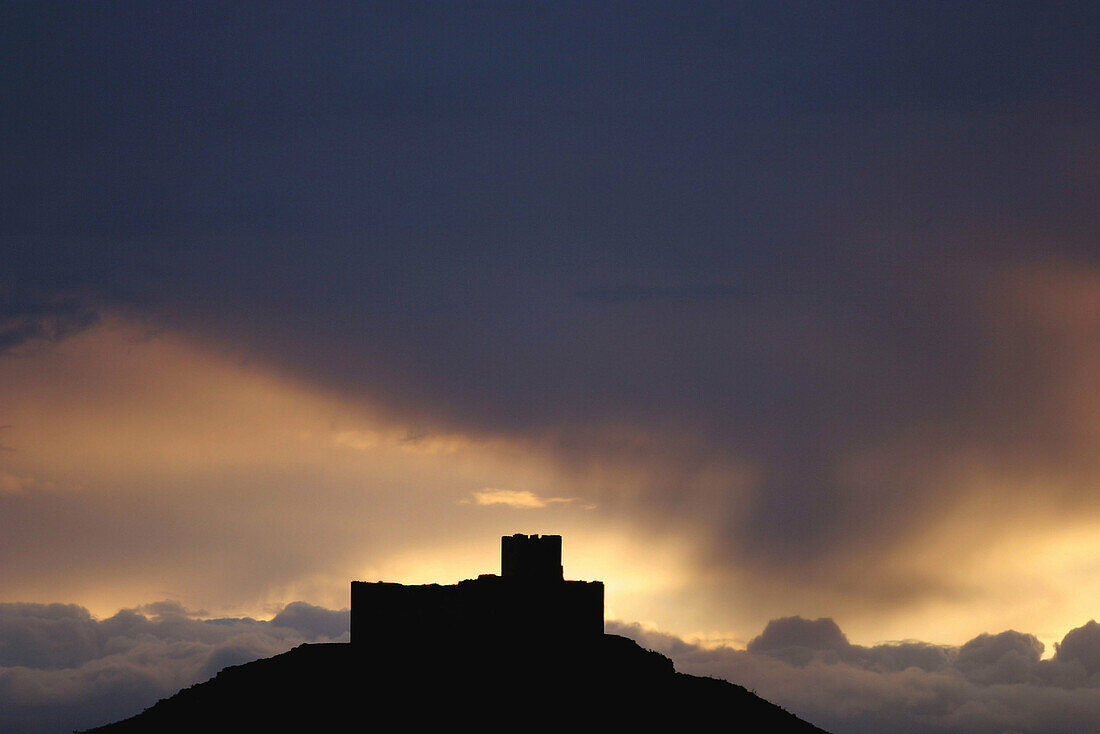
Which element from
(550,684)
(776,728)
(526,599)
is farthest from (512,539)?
(776,728)

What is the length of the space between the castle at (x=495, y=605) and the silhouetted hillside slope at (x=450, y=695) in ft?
2.95

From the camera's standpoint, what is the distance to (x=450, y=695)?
7238 cm

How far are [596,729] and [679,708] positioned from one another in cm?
772

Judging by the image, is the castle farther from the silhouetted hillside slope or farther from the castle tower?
the silhouetted hillside slope

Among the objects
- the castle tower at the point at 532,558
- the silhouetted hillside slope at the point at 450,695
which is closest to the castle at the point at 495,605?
the castle tower at the point at 532,558

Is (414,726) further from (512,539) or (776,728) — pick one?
(776,728)

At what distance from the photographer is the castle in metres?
75.1

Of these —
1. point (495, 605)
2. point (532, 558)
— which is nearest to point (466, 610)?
point (495, 605)

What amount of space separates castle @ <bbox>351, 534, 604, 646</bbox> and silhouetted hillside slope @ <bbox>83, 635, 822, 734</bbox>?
0.90 m

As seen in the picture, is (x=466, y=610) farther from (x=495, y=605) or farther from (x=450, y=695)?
(x=450, y=695)

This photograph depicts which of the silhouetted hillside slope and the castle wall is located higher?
the castle wall

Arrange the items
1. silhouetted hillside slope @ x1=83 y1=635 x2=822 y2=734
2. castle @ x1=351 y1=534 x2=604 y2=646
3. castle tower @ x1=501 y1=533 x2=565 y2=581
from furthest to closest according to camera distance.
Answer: castle tower @ x1=501 y1=533 x2=565 y2=581 < castle @ x1=351 y1=534 x2=604 y2=646 < silhouetted hillside slope @ x1=83 y1=635 x2=822 y2=734

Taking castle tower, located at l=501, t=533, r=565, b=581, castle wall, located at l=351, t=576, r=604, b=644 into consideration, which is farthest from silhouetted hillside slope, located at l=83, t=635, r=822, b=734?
castle tower, located at l=501, t=533, r=565, b=581

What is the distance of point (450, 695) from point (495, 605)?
6223 mm
